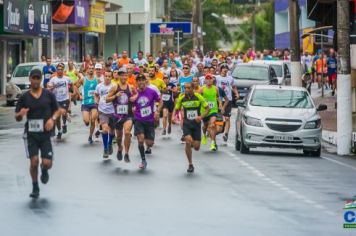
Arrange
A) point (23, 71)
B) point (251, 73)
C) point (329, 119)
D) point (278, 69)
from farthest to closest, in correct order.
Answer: point (23, 71) → point (278, 69) → point (251, 73) → point (329, 119)

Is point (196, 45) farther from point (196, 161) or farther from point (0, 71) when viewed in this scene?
point (196, 161)

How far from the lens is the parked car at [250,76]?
44.2 meters

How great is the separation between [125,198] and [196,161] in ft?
22.4

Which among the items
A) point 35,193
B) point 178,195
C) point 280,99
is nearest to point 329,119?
point 280,99

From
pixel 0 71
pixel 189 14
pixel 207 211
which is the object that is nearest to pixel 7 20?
pixel 0 71

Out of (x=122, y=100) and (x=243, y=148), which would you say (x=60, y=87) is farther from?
(x=122, y=100)

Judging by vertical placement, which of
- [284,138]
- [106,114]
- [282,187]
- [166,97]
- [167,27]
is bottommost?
[282,187]

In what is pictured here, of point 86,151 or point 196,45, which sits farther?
point 196,45

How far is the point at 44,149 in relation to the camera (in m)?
16.8

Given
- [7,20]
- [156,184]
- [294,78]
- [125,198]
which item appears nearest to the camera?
[125,198]

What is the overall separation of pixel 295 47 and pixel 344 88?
11984 millimetres

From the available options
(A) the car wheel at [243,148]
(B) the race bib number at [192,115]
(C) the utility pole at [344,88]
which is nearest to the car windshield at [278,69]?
(C) the utility pole at [344,88]

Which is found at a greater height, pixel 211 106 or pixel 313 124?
pixel 211 106

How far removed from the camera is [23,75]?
1838 inches
